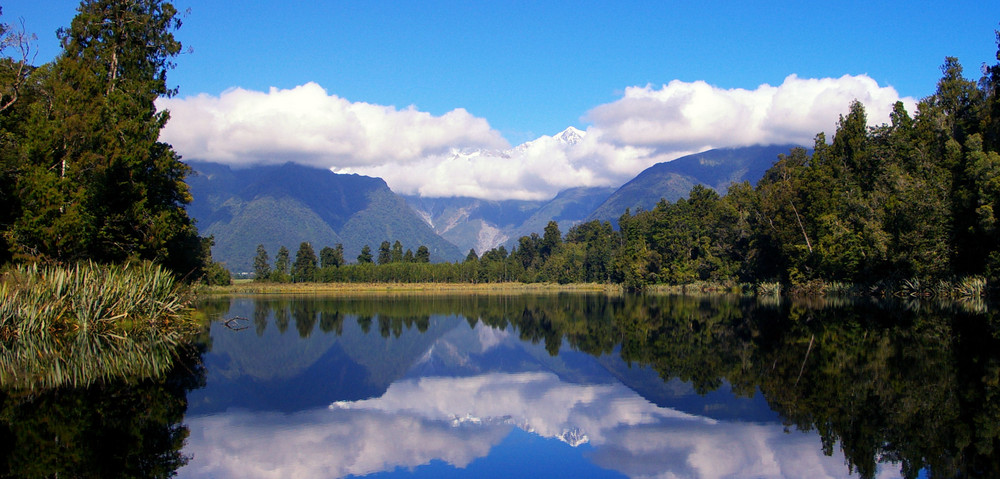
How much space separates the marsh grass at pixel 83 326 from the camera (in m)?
16.3

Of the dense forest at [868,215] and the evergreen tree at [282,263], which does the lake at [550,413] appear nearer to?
the dense forest at [868,215]

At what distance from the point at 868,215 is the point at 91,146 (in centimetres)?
5121

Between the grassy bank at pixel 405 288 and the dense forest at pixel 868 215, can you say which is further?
the grassy bank at pixel 405 288

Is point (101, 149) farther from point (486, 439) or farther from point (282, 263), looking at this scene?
point (282, 263)

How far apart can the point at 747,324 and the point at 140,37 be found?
102 ft

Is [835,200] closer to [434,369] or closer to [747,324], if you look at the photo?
[747,324]

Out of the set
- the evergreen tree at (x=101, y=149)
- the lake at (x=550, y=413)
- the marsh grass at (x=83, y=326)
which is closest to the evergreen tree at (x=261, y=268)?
the evergreen tree at (x=101, y=149)

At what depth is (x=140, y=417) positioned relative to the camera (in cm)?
1196

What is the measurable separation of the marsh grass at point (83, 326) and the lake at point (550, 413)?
1.18 meters

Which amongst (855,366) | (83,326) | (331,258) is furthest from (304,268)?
(855,366)

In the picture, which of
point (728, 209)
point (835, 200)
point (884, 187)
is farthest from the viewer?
point (728, 209)

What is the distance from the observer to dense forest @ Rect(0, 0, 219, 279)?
26062 millimetres

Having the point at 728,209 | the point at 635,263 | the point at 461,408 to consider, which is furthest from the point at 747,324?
the point at 635,263

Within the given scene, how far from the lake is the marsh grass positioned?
46.6 inches
